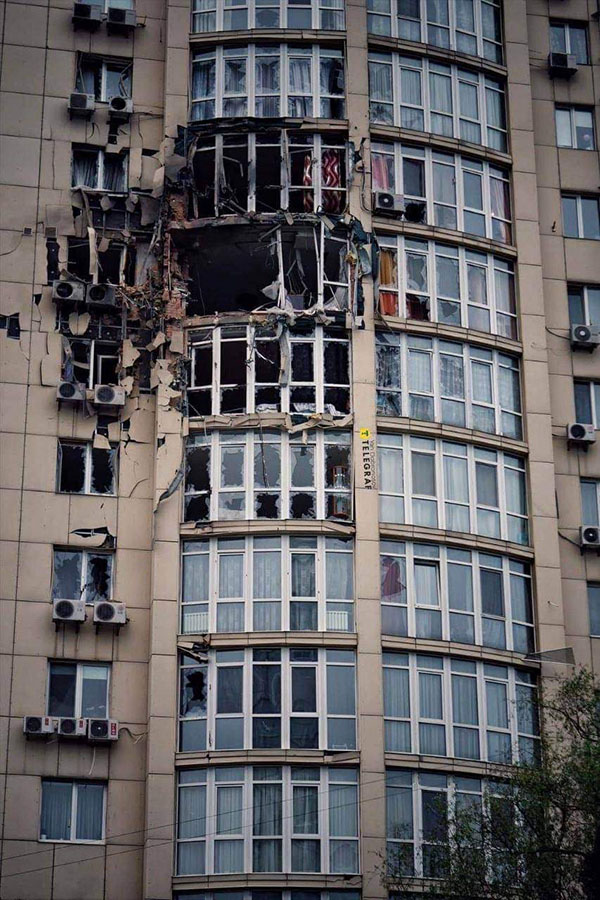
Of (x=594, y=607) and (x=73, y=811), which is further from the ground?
(x=594, y=607)

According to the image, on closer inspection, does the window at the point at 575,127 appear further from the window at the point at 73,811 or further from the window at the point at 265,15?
the window at the point at 73,811

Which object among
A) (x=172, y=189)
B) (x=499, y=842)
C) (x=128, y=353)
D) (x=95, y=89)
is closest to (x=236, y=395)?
(x=128, y=353)

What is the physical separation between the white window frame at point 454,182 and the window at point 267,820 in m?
13.3

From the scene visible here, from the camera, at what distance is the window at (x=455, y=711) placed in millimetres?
36656

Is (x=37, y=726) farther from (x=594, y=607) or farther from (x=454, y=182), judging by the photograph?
(x=454, y=182)

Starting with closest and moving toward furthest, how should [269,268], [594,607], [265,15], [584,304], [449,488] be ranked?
[449,488] < [594,607] < [269,268] < [265,15] < [584,304]

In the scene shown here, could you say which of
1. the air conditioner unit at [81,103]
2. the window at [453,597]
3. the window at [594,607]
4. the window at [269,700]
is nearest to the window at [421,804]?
the window at [269,700]

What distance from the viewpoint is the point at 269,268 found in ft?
133

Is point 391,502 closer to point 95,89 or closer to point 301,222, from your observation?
point 301,222

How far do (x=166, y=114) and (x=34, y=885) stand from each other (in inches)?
687

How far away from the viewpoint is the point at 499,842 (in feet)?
106

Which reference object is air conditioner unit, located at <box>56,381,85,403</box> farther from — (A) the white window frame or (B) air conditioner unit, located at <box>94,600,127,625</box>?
(A) the white window frame

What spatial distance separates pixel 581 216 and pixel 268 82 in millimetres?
8313

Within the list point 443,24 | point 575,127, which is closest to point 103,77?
point 443,24
